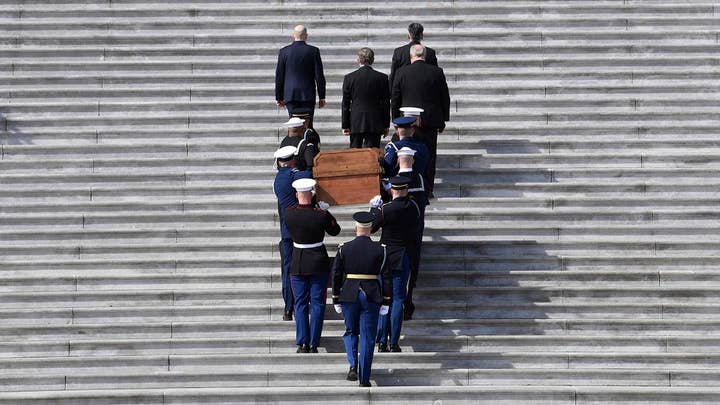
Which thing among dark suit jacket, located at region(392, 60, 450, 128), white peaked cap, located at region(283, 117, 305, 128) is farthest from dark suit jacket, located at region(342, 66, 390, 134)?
white peaked cap, located at region(283, 117, 305, 128)

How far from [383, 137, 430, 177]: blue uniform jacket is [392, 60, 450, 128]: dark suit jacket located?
0.82 m

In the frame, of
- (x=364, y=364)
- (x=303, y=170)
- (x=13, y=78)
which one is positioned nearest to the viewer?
(x=364, y=364)

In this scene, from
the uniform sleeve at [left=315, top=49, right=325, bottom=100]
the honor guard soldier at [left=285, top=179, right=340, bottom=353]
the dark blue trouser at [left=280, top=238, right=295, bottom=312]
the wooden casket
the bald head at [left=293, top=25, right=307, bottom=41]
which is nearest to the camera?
the honor guard soldier at [left=285, top=179, right=340, bottom=353]

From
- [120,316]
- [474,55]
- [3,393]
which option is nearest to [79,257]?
[120,316]

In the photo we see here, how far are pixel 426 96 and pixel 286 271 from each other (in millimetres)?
2695

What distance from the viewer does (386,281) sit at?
16.2 metres

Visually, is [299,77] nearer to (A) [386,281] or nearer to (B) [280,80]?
(B) [280,80]

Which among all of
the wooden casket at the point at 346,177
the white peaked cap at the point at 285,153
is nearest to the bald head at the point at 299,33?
the white peaked cap at the point at 285,153

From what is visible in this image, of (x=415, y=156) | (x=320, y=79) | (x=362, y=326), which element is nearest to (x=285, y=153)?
(x=415, y=156)

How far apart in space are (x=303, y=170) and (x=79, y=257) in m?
2.81

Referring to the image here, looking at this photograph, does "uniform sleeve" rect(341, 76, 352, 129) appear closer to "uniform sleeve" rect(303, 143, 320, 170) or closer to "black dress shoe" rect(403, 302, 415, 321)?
"uniform sleeve" rect(303, 143, 320, 170)

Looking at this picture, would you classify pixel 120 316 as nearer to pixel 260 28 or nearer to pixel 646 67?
pixel 260 28

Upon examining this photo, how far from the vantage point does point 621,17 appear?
21.5 meters

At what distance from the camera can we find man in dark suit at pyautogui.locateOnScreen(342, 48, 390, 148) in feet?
60.3
